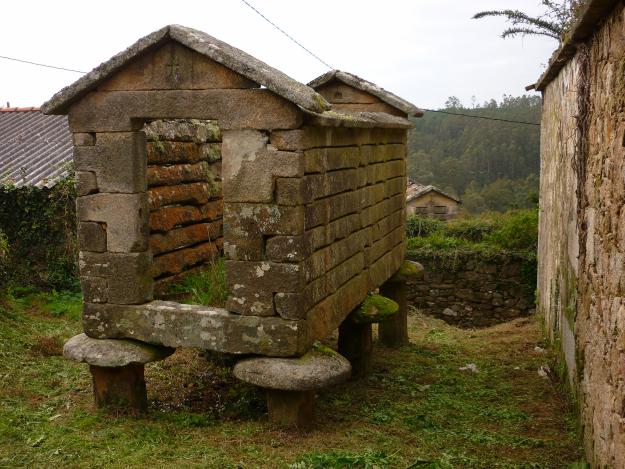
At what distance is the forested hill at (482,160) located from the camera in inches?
1435

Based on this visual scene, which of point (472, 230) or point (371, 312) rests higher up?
point (371, 312)

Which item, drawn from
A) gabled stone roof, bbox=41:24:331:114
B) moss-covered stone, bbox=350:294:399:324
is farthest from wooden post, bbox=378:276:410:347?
gabled stone roof, bbox=41:24:331:114

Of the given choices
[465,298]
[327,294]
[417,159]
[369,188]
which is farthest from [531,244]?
[417,159]

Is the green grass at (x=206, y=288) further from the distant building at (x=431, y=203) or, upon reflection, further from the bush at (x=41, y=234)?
the distant building at (x=431, y=203)

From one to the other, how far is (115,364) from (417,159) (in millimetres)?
38906

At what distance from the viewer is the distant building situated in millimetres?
23672

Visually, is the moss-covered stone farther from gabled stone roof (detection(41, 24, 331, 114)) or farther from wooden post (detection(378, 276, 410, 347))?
gabled stone roof (detection(41, 24, 331, 114))

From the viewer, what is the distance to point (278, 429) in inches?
208

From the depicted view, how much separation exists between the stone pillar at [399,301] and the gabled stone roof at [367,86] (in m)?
2.07

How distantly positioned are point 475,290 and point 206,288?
368 inches

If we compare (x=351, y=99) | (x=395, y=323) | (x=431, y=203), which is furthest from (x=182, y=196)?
(x=431, y=203)

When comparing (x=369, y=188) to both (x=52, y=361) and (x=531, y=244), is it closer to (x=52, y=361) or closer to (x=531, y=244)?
(x=52, y=361)

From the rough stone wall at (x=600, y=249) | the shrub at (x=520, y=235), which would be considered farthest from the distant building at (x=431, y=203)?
the rough stone wall at (x=600, y=249)

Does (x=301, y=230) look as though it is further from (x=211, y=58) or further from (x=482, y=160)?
(x=482, y=160)
